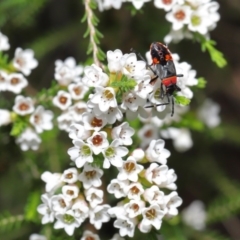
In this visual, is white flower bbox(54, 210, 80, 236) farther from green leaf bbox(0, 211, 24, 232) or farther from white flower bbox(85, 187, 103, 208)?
green leaf bbox(0, 211, 24, 232)

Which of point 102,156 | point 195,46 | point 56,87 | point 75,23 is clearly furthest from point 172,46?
point 102,156

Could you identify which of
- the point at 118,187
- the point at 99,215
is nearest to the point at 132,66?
the point at 118,187

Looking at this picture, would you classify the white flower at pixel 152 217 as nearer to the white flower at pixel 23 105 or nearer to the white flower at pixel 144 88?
the white flower at pixel 144 88

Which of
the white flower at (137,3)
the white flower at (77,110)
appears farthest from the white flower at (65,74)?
the white flower at (137,3)

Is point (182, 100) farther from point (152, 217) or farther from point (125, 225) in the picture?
point (125, 225)

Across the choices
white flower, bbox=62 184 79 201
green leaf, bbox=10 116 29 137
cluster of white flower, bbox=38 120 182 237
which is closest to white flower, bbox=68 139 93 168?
cluster of white flower, bbox=38 120 182 237
